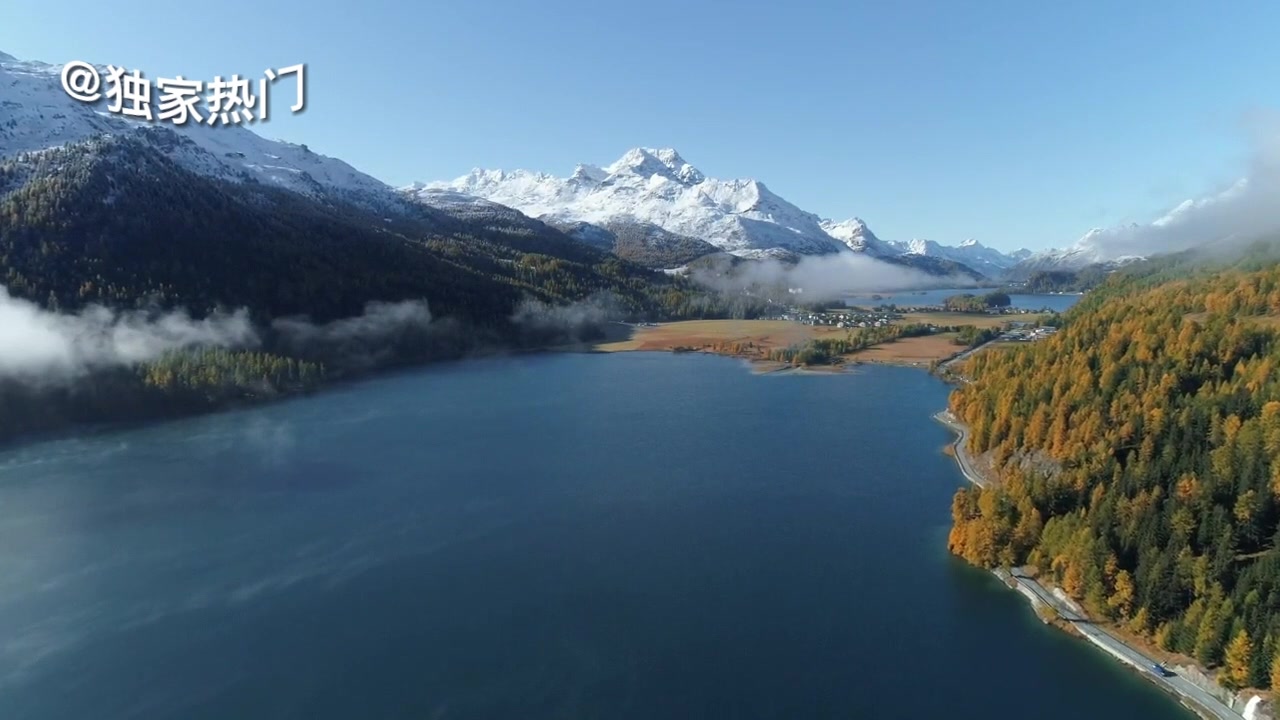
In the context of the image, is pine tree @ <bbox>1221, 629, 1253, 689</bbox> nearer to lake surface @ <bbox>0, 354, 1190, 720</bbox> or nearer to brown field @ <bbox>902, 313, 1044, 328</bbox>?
lake surface @ <bbox>0, 354, 1190, 720</bbox>

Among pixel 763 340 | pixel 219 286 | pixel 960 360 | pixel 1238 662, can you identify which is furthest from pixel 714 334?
pixel 1238 662

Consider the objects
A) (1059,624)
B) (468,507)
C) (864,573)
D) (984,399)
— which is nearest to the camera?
(1059,624)

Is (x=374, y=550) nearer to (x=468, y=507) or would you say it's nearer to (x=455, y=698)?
(x=468, y=507)

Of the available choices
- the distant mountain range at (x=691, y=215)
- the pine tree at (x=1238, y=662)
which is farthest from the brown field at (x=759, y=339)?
the distant mountain range at (x=691, y=215)

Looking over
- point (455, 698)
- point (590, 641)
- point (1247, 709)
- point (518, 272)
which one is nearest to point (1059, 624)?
point (1247, 709)

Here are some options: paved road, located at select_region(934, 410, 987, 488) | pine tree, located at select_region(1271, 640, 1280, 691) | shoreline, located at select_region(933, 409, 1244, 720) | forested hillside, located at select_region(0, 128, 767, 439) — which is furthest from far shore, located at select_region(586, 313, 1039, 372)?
pine tree, located at select_region(1271, 640, 1280, 691)

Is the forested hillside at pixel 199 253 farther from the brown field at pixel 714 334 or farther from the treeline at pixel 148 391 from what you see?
the treeline at pixel 148 391

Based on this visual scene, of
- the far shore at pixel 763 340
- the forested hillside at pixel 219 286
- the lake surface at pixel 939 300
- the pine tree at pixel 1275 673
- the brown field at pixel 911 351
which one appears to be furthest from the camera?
the lake surface at pixel 939 300
